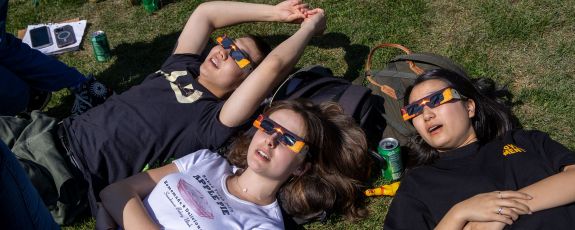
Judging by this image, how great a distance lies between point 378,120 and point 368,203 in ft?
2.39

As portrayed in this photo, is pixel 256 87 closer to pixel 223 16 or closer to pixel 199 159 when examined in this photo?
pixel 199 159

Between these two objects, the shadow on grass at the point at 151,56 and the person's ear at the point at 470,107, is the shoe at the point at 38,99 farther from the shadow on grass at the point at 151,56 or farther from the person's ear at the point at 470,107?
the person's ear at the point at 470,107

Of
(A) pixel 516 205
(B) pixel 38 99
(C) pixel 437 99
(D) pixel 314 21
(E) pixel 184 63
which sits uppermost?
(D) pixel 314 21

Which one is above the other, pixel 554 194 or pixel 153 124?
pixel 554 194

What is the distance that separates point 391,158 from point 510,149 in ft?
3.06

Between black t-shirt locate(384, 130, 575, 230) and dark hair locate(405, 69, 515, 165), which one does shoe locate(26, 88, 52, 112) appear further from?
black t-shirt locate(384, 130, 575, 230)

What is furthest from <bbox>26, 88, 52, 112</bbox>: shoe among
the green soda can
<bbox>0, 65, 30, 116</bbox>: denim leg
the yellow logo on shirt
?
the yellow logo on shirt

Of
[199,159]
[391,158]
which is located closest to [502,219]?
[391,158]

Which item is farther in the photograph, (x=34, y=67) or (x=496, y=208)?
(x=34, y=67)

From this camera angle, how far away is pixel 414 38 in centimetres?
614

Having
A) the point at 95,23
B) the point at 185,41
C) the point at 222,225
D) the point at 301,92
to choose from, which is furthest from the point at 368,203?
the point at 95,23

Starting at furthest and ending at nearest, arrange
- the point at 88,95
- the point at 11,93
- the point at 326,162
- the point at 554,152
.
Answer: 1. the point at 88,95
2. the point at 11,93
3. the point at 326,162
4. the point at 554,152

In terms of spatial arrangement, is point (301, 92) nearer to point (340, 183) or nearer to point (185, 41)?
point (340, 183)

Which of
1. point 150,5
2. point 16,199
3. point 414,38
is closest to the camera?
point 16,199
